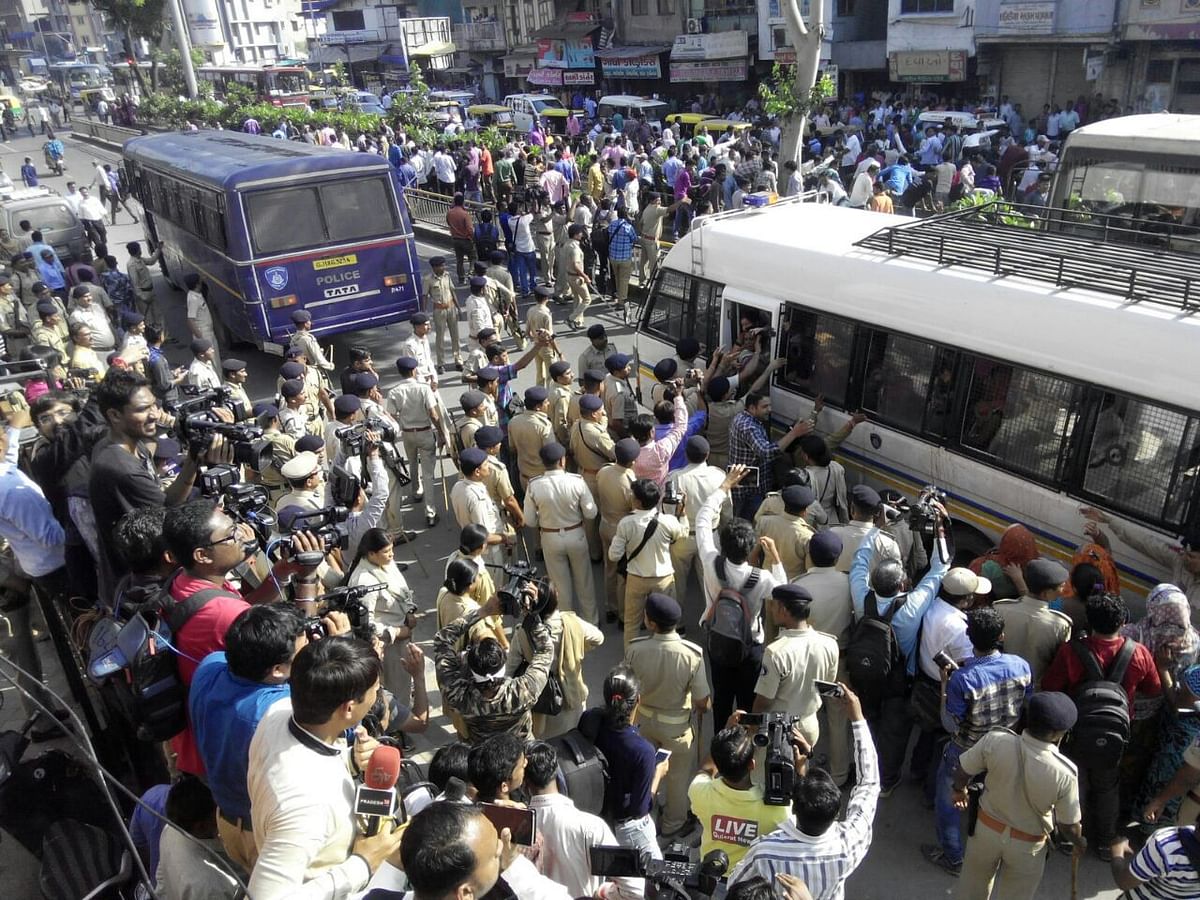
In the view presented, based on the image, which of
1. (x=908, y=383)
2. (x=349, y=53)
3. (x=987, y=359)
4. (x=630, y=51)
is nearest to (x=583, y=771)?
(x=987, y=359)

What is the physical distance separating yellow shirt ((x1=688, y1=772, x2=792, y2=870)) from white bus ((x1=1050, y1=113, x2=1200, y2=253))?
20.6 ft

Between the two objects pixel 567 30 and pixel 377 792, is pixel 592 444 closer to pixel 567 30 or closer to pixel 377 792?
pixel 377 792

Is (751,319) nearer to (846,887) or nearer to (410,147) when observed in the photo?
(846,887)

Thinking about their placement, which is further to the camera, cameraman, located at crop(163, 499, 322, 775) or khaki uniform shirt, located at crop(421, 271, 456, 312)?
khaki uniform shirt, located at crop(421, 271, 456, 312)

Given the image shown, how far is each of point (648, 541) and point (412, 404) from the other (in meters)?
3.53

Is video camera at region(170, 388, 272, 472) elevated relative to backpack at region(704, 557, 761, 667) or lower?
elevated

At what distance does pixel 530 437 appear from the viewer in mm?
7262

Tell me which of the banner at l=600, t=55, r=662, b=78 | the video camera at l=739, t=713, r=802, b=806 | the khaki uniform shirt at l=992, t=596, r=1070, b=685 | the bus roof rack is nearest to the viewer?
the video camera at l=739, t=713, r=802, b=806

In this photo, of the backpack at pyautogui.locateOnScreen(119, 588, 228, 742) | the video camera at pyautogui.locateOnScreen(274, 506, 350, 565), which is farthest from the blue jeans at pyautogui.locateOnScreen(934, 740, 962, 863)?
the backpack at pyautogui.locateOnScreen(119, 588, 228, 742)

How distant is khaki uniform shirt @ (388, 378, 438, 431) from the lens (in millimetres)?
8375

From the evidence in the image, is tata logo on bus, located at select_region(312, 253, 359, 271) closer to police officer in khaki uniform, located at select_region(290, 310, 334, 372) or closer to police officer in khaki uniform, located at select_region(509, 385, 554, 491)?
police officer in khaki uniform, located at select_region(290, 310, 334, 372)

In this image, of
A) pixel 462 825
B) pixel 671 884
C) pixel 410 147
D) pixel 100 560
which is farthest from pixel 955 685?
pixel 410 147

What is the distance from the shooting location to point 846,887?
4.66 metres

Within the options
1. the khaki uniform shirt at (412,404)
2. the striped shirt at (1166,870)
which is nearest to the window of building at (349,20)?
the khaki uniform shirt at (412,404)
